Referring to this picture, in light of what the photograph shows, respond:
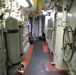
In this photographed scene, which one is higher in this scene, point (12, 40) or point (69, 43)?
point (12, 40)

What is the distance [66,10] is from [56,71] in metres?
2.17

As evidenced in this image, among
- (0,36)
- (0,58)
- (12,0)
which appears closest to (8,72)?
(0,58)

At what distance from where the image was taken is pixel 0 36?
293 cm

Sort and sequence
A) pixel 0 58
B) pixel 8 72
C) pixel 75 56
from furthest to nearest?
pixel 8 72
pixel 75 56
pixel 0 58

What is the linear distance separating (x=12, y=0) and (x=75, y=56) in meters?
3.05

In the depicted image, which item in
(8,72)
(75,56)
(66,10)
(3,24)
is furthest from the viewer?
(66,10)

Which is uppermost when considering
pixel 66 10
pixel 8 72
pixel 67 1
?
pixel 67 1

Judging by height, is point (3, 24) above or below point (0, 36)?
above

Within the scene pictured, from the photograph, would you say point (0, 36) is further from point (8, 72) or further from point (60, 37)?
point (60, 37)

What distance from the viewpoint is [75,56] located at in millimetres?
3146

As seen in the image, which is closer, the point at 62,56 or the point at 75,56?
the point at 75,56

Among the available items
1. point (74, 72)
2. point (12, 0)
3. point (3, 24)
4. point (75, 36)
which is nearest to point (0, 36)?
point (3, 24)

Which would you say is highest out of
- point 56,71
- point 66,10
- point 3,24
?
point 66,10

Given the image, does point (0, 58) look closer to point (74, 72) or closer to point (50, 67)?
point (74, 72)
